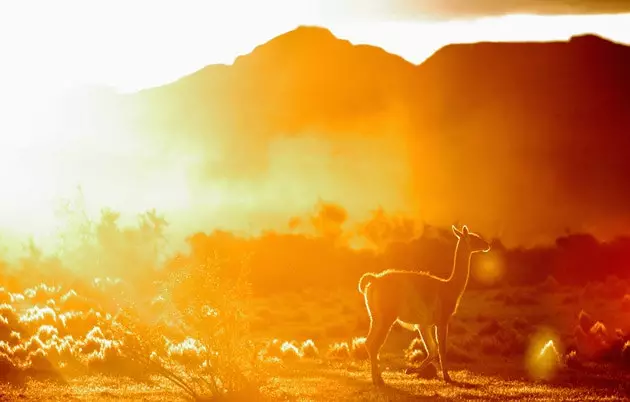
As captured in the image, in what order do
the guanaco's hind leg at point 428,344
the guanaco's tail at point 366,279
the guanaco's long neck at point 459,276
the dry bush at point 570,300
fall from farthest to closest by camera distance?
the dry bush at point 570,300 → the guanaco's hind leg at point 428,344 → the guanaco's long neck at point 459,276 → the guanaco's tail at point 366,279

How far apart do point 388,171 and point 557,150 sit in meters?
21.5

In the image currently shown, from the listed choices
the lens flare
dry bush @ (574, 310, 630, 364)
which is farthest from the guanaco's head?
the lens flare

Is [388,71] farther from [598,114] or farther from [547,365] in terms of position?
[547,365]

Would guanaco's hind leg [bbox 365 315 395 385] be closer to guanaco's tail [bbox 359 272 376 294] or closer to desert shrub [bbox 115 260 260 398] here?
guanaco's tail [bbox 359 272 376 294]

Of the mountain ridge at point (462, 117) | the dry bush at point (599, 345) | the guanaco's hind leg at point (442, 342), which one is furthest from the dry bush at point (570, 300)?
the mountain ridge at point (462, 117)

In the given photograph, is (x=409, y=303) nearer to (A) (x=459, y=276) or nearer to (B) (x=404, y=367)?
(A) (x=459, y=276)

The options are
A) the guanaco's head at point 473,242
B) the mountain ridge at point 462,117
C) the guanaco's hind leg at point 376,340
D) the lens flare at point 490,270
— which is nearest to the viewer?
the guanaco's hind leg at point 376,340

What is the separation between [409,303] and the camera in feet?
69.5

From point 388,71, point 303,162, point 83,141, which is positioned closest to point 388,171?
point 303,162

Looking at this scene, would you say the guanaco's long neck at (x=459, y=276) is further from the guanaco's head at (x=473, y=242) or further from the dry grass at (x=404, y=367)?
the dry grass at (x=404, y=367)

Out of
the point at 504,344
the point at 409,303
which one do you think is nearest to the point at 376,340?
the point at 409,303

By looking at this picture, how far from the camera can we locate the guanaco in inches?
829

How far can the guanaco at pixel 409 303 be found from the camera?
21047 mm

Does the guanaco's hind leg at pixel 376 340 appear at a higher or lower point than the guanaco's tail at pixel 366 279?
lower
